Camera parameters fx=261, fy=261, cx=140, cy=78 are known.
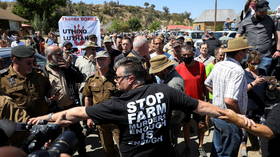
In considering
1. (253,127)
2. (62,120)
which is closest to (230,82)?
(253,127)

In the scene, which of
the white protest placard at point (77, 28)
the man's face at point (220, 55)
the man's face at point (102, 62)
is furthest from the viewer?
the white protest placard at point (77, 28)

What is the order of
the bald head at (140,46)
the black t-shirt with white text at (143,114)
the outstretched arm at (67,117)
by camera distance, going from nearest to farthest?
the black t-shirt with white text at (143,114), the outstretched arm at (67,117), the bald head at (140,46)

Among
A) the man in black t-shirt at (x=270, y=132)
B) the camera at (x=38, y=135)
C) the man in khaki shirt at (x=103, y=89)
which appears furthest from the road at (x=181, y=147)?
the camera at (x=38, y=135)

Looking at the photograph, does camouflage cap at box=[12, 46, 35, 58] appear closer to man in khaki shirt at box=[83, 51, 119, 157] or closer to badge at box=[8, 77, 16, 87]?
badge at box=[8, 77, 16, 87]

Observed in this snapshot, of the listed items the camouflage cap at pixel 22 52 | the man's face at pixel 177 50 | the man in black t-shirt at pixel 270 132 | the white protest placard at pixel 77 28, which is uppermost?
the white protest placard at pixel 77 28

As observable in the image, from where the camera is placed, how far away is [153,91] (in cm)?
228

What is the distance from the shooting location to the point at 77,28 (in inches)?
291

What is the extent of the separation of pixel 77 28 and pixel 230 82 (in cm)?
540

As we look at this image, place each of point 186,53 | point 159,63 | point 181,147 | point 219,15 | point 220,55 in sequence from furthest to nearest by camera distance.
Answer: point 219,15 < point 220,55 < point 181,147 < point 186,53 < point 159,63

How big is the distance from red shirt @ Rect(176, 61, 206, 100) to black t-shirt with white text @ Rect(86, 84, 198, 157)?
208 cm

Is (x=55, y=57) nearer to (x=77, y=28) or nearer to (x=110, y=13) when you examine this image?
(x=77, y=28)

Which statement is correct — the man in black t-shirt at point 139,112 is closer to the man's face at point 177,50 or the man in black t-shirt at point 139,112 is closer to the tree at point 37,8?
the man's face at point 177,50

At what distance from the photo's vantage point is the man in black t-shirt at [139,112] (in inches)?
87.3

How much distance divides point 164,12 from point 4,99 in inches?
4985
